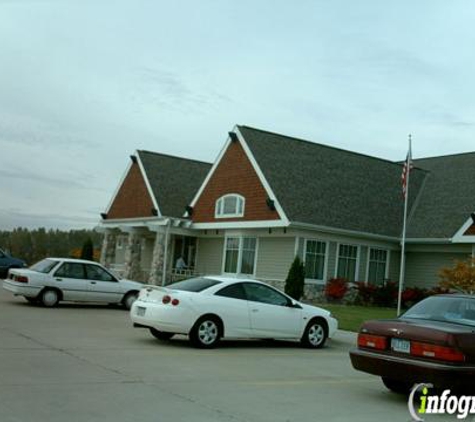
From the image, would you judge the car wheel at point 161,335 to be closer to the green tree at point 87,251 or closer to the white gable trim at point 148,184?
the white gable trim at point 148,184

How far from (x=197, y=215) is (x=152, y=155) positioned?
797 cm

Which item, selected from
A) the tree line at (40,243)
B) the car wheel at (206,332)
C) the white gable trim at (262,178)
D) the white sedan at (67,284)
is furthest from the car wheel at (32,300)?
the tree line at (40,243)

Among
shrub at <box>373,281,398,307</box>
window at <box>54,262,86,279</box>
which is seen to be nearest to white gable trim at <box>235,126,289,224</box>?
shrub at <box>373,281,398,307</box>

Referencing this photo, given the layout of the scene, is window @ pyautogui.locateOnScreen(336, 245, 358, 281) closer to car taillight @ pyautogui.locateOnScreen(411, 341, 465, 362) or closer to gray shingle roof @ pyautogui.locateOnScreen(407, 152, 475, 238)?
gray shingle roof @ pyautogui.locateOnScreen(407, 152, 475, 238)

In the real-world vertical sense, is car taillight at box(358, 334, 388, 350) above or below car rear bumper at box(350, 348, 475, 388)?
above

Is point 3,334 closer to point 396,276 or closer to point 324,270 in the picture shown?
point 324,270

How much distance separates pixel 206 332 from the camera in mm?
13547

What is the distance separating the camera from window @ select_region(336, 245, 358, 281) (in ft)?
98.7

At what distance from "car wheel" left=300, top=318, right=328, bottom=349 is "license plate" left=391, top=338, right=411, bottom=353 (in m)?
5.91

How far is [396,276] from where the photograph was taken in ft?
106

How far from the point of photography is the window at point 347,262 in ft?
98.7

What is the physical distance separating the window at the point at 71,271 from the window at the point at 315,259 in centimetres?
1090

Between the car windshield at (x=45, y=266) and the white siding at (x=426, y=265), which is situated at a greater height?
the white siding at (x=426, y=265)

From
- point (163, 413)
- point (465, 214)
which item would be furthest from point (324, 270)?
point (163, 413)
